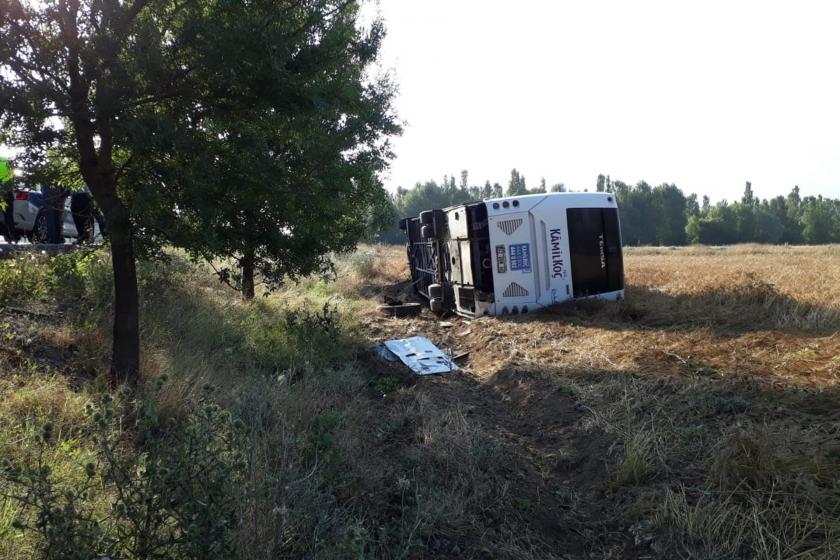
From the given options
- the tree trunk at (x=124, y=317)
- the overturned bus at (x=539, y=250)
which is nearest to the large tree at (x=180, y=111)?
the tree trunk at (x=124, y=317)

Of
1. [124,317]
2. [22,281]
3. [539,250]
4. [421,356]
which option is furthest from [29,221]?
[539,250]

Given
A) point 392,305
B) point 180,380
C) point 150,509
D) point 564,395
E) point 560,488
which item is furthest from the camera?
point 392,305

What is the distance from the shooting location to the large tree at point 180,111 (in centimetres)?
468

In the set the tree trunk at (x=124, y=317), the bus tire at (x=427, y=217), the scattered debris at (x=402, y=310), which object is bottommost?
the scattered debris at (x=402, y=310)

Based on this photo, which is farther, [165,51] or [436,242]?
[436,242]

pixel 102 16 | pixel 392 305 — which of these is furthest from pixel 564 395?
pixel 392 305

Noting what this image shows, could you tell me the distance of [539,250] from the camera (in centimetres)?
1043

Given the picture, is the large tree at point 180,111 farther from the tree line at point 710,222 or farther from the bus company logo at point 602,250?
the tree line at point 710,222

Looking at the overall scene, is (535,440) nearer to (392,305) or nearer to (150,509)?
(150,509)

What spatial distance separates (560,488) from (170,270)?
25.5 ft

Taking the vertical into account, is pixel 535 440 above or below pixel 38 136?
below

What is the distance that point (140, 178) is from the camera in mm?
5559

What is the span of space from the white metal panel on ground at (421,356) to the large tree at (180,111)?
120 inches

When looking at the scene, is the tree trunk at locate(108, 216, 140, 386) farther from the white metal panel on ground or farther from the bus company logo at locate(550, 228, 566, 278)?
the bus company logo at locate(550, 228, 566, 278)
